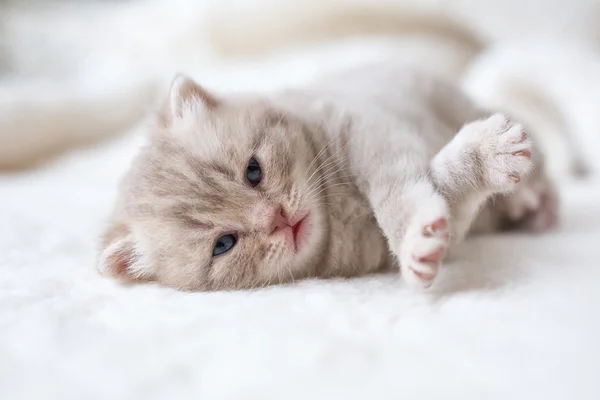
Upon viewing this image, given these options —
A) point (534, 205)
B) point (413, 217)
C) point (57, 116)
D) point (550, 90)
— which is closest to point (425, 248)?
point (413, 217)

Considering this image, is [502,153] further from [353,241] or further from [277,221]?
[277,221]

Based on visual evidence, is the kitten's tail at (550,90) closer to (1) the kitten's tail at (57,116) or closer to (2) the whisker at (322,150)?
(2) the whisker at (322,150)

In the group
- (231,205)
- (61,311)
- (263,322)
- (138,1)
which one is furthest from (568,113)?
(138,1)

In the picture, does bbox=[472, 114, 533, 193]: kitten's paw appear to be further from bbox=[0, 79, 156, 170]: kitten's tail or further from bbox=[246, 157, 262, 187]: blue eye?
bbox=[0, 79, 156, 170]: kitten's tail

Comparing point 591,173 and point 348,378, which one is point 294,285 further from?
point 591,173

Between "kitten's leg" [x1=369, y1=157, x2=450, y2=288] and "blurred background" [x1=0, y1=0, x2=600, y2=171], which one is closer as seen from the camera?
"kitten's leg" [x1=369, y1=157, x2=450, y2=288]

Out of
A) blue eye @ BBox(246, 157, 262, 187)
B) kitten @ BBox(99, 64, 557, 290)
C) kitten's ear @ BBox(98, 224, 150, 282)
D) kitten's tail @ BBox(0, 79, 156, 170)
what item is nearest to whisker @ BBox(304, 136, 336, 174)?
kitten @ BBox(99, 64, 557, 290)
